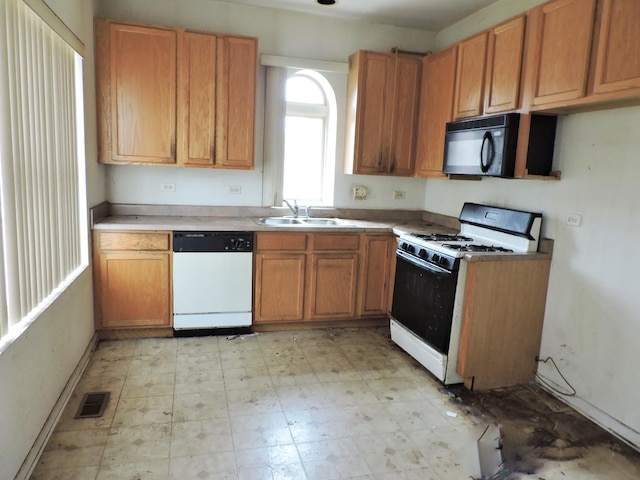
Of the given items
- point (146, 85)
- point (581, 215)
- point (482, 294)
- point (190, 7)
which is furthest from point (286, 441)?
point (190, 7)

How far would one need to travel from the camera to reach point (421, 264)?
323cm

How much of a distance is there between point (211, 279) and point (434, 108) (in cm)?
231

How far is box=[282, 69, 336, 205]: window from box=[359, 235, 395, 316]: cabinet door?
738mm

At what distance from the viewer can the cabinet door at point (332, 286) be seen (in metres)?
3.82

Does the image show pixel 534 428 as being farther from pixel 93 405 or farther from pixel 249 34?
pixel 249 34

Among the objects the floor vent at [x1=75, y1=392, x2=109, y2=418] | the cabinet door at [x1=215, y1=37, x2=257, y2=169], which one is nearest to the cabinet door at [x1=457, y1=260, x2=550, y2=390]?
the cabinet door at [x1=215, y1=37, x2=257, y2=169]

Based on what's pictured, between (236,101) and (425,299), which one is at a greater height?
(236,101)

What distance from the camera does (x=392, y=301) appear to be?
3703mm

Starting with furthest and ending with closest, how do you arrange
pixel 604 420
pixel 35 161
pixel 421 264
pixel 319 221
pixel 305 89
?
pixel 305 89 < pixel 319 221 < pixel 421 264 < pixel 604 420 < pixel 35 161

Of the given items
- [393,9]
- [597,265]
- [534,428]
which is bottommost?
[534,428]

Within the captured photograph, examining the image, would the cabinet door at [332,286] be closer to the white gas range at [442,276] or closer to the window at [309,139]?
the white gas range at [442,276]

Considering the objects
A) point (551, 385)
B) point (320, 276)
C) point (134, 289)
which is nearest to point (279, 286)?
point (320, 276)

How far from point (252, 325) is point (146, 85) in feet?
6.72

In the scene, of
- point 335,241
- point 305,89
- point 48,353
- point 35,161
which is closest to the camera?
point 35,161
